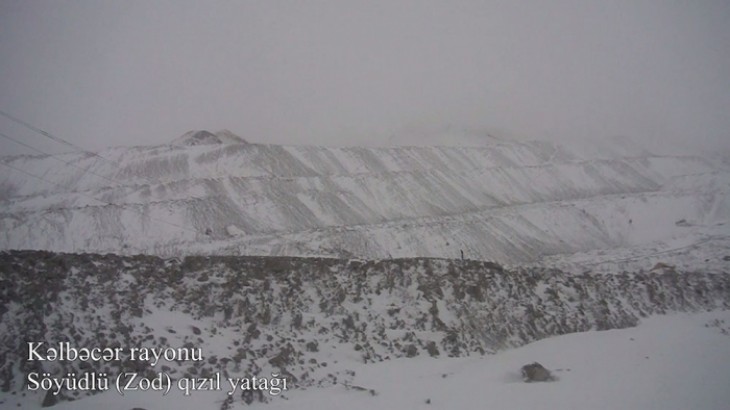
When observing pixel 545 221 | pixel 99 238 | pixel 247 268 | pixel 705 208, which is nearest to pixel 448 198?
pixel 545 221

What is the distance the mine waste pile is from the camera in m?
9.44

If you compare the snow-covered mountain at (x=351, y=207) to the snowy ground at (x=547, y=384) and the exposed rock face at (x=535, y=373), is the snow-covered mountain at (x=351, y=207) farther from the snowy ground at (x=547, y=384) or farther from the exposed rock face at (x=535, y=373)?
the exposed rock face at (x=535, y=373)

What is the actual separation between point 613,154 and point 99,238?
78.3 metres

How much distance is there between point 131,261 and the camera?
1270cm

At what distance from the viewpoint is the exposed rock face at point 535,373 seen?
371 inches

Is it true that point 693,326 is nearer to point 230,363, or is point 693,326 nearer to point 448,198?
point 230,363

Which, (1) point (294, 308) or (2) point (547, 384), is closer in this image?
(2) point (547, 384)

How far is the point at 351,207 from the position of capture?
43531 mm

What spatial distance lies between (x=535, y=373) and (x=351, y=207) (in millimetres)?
34589

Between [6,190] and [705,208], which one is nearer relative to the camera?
[6,190]

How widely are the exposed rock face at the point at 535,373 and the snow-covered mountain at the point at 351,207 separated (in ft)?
72.2

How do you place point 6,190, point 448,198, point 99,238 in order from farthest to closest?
point 448,198 < point 6,190 < point 99,238

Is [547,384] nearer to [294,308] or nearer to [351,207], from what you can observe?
[294,308]

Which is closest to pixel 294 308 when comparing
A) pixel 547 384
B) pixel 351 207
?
pixel 547 384
